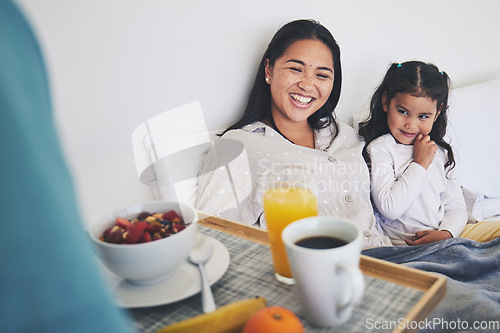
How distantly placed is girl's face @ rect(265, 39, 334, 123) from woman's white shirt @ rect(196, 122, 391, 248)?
115mm

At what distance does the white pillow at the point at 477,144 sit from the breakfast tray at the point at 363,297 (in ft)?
4.07

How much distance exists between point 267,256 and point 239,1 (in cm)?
96

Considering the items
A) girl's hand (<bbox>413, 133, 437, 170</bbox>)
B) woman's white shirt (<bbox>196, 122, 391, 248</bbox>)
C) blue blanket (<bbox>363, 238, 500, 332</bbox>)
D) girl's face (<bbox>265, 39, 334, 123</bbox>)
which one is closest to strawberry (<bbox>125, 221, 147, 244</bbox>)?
woman's white shirt (<bbox>196, 122, 391, 248</bbox>)

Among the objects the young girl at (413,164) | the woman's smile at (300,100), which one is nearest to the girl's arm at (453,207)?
the young girl at (413,164)

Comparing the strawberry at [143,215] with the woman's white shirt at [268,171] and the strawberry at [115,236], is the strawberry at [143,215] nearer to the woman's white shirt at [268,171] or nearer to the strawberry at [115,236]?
the strawberry at [115,236]

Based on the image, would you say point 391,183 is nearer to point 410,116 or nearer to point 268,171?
point 410,116

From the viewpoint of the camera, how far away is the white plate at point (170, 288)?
68 cm

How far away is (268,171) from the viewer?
4.44 ft

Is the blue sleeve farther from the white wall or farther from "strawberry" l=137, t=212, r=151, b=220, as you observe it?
the white wall

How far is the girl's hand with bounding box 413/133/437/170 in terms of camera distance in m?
1.56

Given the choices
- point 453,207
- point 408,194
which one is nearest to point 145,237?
point 408,194

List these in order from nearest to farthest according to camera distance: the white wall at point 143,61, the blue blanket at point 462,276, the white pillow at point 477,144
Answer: the blue blanket at point 462,276 < the white wall at point 143,61 < the white pillow at point 477,144

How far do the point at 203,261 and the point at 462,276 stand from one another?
84cm

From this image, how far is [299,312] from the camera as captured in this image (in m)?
0.66
